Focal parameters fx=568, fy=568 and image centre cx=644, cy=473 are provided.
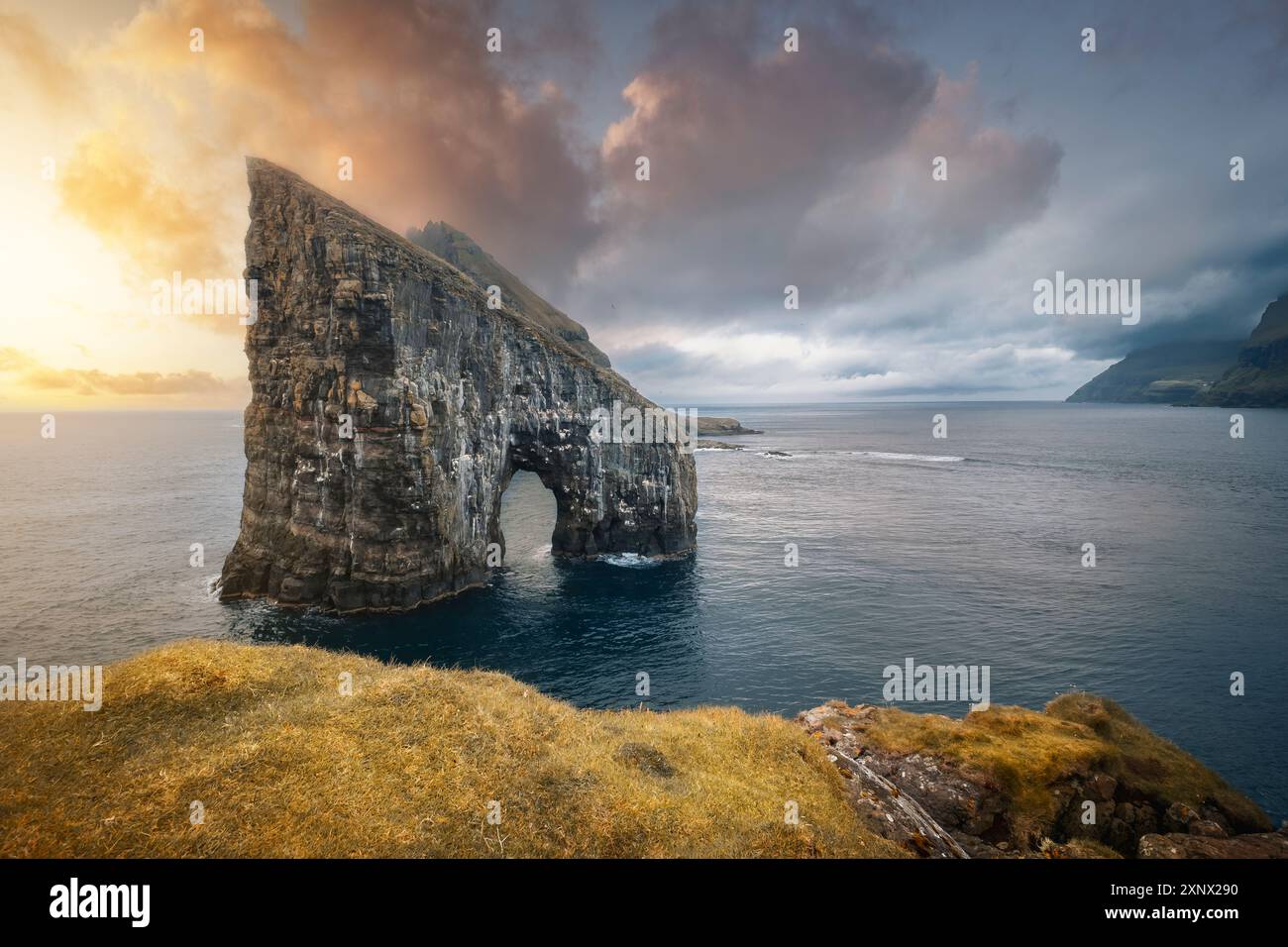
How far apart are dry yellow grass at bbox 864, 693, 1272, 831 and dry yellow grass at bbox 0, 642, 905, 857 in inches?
265

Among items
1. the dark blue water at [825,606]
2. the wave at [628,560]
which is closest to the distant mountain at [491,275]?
the dark blue water at [825,606]

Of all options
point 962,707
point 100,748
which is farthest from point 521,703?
point 962,707

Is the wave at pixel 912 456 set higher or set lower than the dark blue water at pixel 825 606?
higher

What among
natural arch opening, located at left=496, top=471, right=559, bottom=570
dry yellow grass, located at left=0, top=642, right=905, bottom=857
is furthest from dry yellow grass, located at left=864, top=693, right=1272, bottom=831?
natural arch opening, located at left=496, top=471, right=559, bottom=570

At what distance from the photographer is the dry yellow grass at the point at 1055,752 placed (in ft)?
72.3

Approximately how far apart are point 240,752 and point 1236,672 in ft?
186

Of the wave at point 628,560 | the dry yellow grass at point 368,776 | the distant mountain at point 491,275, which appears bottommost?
the wave at point 628,560

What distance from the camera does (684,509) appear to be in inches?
2881

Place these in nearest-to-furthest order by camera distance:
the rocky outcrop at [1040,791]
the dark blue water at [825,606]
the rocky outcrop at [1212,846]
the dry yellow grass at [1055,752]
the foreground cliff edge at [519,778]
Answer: the foreground cliff edge at [519,778] < the rocky outcrop at [1212,846] < the rocky outcrop at [1040,791] < the dry yellow grass at [1055,752] < the dark blue water at [825,606]

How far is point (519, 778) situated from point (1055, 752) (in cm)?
2242

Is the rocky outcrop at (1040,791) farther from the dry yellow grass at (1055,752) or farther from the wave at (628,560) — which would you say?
the wave at (628,560)

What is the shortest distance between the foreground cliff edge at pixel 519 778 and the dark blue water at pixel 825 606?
1146cm

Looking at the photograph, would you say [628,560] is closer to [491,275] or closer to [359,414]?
[359,414]
